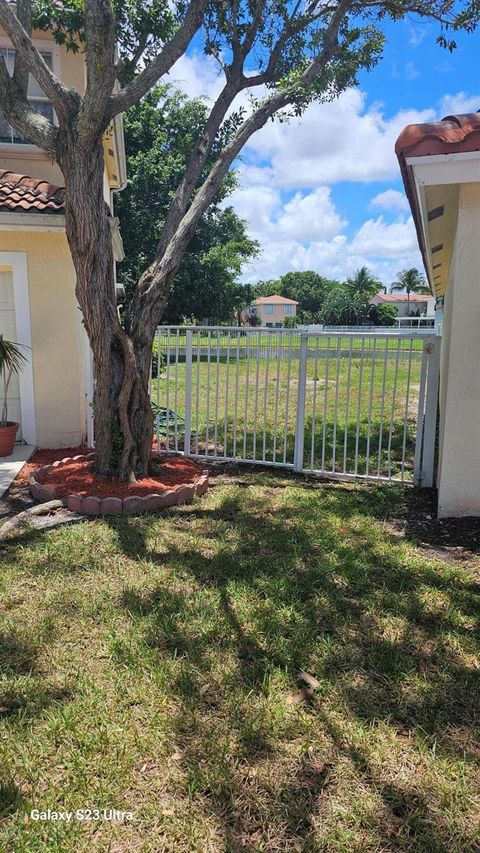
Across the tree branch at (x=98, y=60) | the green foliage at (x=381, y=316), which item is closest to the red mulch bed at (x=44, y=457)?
the tree branch at (x=98, y=60)

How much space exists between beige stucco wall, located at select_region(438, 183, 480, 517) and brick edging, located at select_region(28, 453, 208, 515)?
2.61 meters

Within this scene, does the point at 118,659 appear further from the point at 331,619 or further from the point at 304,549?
Result: the point at 304,549

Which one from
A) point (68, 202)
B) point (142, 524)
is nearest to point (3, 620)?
point (142, 524)

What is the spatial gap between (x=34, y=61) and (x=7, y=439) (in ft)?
14.8

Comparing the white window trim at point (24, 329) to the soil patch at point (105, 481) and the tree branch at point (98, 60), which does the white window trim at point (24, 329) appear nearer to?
the soil patch at point (105, 481)

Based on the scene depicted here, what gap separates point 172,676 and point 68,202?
4621mm

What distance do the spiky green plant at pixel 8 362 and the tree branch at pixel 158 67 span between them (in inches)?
128

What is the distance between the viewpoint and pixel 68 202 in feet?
18.4

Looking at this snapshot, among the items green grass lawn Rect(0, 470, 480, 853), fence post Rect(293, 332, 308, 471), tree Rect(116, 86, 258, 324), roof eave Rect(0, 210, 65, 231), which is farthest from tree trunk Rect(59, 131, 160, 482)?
tree Rect(116, 86, 258, 324)

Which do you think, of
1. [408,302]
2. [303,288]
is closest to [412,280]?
[408,302]

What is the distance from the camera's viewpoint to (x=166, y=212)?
2414 centimetres

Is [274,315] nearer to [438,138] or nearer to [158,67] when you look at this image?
[158,67]

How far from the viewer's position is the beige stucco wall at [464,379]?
488 cm

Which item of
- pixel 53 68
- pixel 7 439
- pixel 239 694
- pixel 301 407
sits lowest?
pixel 239 694
